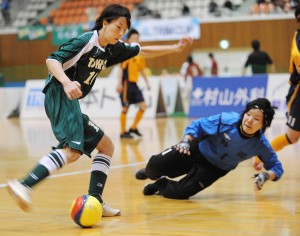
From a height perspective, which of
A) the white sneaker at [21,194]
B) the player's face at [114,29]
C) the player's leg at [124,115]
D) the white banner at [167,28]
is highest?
the player's face at [114,29]

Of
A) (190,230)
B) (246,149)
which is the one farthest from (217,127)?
(190,230)

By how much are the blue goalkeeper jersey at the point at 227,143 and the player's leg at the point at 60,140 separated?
1284 mm

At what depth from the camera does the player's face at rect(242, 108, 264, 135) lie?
5996 millimetres

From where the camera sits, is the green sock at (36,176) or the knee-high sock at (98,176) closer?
the green sock at (36,176)

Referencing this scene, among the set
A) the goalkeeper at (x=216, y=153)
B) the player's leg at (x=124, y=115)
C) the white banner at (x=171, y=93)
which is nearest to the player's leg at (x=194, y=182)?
the goalkeeper at (x=216, y=153)

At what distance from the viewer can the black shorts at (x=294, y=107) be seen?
7.85m

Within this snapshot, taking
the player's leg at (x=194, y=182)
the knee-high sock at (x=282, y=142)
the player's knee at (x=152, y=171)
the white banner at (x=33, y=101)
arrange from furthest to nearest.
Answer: the white banner at (x=33, y=101) < the knee-high sock at (x=282, y=142) < the player's knee at (x=152, y=171) < the player's leg at (x=194, y=182)

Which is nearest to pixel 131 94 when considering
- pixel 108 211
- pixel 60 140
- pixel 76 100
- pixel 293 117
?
pixel 293 117

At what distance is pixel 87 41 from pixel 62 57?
0.26 metres

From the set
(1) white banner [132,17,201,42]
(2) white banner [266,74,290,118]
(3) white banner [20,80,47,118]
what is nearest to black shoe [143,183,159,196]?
(2) white banner [266,74,290,118]

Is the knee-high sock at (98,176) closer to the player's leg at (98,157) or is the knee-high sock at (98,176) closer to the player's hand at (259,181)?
the player's leg at (98,157)

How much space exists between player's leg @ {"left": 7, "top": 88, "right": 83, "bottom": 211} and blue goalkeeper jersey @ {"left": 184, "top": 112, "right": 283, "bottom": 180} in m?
1.28

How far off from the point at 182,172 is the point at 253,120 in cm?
99

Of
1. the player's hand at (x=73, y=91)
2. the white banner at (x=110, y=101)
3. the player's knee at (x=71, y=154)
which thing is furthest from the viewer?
the white banner at (x=110, y=101)
